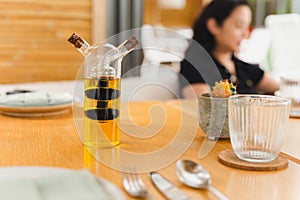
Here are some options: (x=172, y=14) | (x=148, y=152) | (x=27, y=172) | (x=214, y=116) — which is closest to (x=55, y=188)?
(x=27, y=172)

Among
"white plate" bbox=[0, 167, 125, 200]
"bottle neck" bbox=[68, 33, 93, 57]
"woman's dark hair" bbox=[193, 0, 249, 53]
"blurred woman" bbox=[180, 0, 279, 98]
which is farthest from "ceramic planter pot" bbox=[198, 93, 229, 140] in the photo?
"woman's dark hair" bbox=[193, 0, 249, 53]

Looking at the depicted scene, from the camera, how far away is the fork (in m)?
0.81

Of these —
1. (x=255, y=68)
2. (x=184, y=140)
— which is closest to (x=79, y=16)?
(x=255, y=68)

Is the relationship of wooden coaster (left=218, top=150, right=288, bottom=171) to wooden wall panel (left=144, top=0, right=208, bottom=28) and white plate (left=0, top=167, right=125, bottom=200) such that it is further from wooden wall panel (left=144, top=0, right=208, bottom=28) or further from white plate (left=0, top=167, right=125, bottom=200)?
wooden wall panel (left=144, top=0, right=208, bottom=28)

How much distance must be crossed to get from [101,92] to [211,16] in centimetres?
178

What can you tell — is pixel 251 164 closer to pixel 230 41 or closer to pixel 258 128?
pixel 258 128

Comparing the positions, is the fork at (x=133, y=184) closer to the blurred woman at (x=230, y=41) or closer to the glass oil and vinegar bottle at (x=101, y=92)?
the glass oil and vinegar bottle at (x=101, y=92)

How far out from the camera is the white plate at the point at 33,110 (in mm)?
1546

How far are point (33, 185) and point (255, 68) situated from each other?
87.5 inches

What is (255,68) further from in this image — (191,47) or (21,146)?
(21,146)

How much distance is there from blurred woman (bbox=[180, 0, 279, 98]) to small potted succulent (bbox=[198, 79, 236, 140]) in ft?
4.74

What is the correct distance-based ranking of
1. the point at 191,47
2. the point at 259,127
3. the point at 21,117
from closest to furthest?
1. the point at 259,127
2. the point at 21,117
3. the point at 191,47

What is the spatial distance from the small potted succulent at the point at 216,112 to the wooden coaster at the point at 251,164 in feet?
0.56

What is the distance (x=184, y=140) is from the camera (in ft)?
4.04
